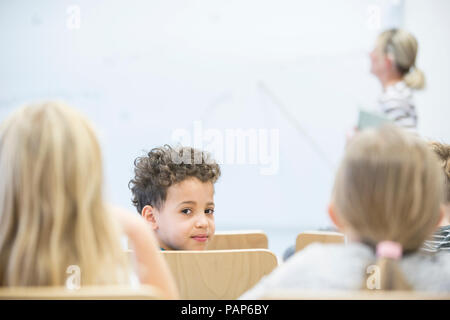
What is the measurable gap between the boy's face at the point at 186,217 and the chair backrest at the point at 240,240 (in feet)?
0.28

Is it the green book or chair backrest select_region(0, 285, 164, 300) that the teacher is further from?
chair backrest select_region(0, 285, 164, 300)

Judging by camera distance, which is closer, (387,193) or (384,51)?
(387,193)

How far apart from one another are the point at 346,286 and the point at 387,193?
172 millimetres

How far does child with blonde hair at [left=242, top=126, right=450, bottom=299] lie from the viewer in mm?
884

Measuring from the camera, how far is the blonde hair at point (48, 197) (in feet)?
2.77

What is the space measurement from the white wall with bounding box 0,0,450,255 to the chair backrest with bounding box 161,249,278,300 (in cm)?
228

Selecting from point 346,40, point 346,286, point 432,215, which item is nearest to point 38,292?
point 346,286

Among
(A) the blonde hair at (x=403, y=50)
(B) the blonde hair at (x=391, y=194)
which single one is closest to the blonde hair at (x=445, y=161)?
(B) the blonde hair at (x=391, y=194)

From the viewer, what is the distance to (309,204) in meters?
3.72

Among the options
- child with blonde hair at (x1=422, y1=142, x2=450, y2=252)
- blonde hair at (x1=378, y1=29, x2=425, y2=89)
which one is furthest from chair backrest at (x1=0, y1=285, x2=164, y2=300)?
blonde hair at (x1=378, y1=29, x2=425, y2=89)

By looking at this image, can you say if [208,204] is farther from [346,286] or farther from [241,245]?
[346,286]

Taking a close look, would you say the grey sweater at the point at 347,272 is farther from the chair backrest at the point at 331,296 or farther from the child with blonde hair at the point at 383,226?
the chair backrest at the point at 331,296

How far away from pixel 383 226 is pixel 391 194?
58 mm

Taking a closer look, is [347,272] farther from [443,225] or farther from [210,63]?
[210,63]
